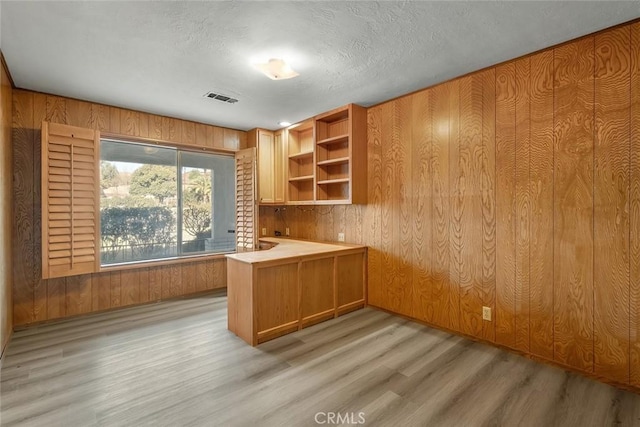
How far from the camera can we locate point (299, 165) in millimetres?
4883

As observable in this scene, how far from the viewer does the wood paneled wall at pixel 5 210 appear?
2.64 meters

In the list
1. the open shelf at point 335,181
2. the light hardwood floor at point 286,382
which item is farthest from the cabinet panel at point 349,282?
the open shelf at point 335,181

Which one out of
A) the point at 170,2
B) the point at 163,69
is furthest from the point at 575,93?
the point at 163,69

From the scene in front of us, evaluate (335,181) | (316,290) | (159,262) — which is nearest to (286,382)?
(316,290)

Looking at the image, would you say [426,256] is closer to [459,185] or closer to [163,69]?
[459,185]

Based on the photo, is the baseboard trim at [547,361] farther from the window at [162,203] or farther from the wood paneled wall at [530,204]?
the window at [162,203]

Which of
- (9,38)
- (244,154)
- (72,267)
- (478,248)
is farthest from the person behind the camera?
(244,154)

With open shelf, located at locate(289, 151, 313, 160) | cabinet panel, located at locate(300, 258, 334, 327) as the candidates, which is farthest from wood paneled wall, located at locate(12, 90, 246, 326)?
cabinet panel, located at locate(300, 258, 334, 327)

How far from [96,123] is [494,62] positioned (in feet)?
14.5

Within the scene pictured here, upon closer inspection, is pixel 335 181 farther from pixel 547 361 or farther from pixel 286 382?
pixel 547 361

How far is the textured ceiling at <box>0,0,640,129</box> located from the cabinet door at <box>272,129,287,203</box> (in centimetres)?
140

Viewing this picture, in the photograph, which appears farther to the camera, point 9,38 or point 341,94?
point 341,94

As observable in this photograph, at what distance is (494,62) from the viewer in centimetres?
268
